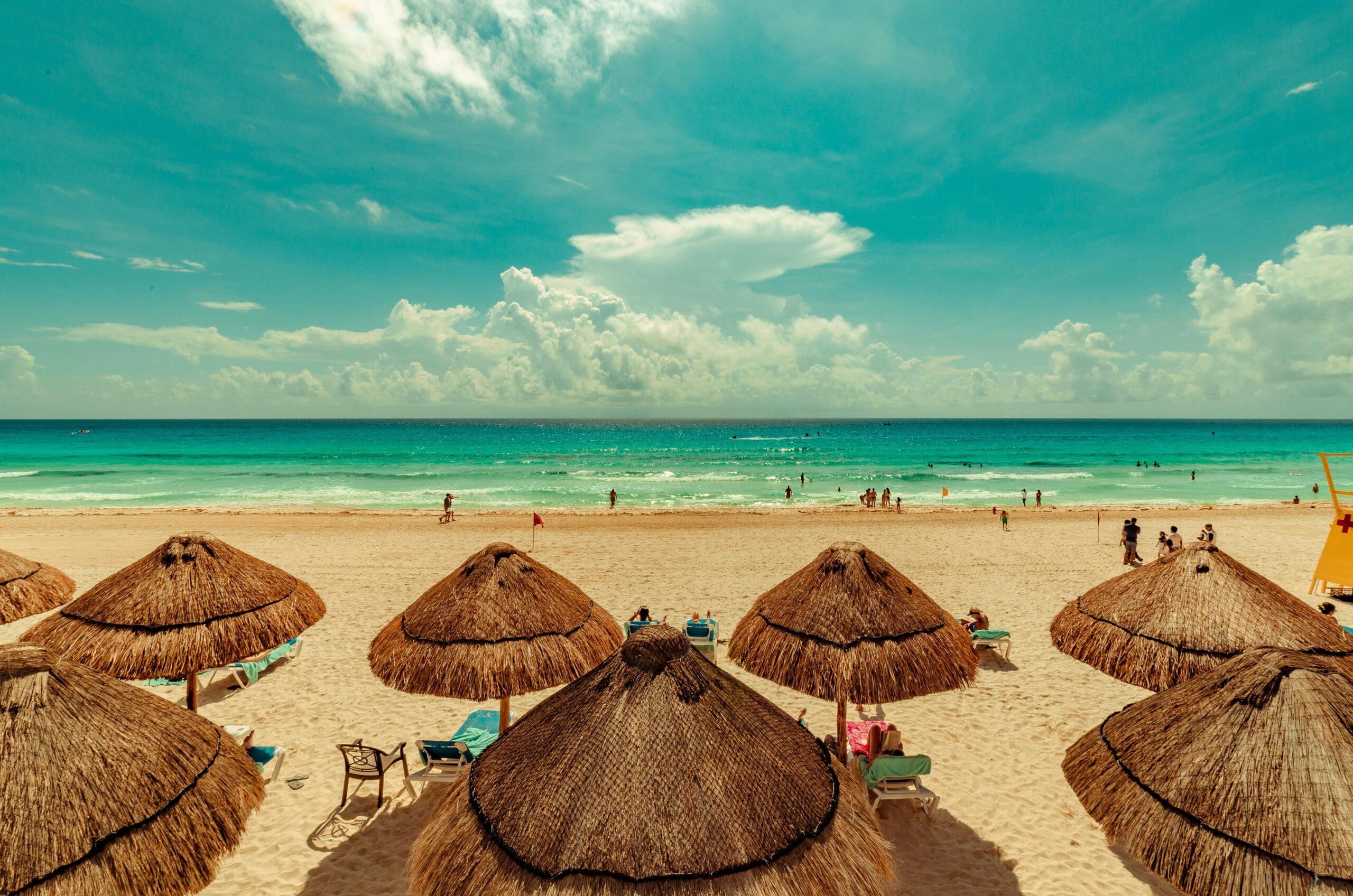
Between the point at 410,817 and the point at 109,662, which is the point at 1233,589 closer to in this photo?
the point at 410,817

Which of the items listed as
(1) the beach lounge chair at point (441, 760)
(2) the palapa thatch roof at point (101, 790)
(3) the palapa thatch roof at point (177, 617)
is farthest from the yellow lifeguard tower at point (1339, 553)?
(3) the palapa thatch roof at point (177, 617)

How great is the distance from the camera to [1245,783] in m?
3.53

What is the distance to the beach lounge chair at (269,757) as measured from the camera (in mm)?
7402

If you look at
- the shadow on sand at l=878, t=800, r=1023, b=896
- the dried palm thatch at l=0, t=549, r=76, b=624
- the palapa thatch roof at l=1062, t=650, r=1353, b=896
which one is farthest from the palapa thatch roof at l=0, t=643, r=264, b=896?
the dried palm thatch at l=0, t=549, r=76, b=624

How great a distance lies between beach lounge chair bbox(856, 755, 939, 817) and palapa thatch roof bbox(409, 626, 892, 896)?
366cm

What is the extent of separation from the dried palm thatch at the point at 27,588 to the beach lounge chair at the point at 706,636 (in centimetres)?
993

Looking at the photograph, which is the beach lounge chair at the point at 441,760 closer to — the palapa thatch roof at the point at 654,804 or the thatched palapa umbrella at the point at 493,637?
the thatched palapa umbrella at the point at 493,637

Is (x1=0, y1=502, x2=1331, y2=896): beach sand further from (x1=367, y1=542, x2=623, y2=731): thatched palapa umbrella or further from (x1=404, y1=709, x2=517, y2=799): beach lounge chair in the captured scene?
(x1=367, y1=542, x2=623, y2=731): thatched palapa umbrella

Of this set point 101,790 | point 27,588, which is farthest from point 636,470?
point 101,790

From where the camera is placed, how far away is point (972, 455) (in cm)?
8150

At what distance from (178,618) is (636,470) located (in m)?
55.7

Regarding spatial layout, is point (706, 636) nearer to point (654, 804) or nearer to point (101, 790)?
point (654, 804)

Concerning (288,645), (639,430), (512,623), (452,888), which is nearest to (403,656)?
(512,623)

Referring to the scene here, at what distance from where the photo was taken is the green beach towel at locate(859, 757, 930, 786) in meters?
6.96
